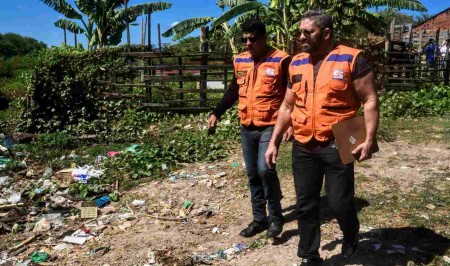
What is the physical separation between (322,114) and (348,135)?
0.22m

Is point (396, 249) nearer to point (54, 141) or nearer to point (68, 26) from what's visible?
point (54, 141)

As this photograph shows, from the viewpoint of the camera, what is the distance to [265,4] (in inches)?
449

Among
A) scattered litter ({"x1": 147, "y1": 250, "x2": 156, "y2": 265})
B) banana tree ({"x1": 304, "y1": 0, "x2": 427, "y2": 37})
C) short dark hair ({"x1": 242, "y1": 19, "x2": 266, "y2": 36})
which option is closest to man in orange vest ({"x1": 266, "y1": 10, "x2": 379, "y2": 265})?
short dark hair ({"x1": 242, "y1": 19, "x2": 266, "y2": 36})

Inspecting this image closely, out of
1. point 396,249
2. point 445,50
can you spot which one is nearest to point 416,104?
point 445,50

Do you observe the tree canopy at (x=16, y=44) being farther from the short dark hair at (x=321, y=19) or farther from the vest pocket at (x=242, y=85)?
the short dark hair at (x=321, y=19)

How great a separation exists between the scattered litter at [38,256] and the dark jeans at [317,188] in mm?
2419

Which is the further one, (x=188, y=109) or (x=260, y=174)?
(x=188, y=109)

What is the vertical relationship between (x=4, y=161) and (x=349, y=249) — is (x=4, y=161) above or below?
below

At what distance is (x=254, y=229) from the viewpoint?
4.06 metres

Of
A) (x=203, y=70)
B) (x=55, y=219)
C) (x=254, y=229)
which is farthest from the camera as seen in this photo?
(x=203, y=70)

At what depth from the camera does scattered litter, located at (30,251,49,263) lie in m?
4.06

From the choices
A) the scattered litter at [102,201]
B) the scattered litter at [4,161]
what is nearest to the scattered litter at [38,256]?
the scattered litter at [102,201]

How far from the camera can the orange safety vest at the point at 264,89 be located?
3.67 m

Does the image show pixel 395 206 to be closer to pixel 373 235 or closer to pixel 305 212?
pixel 373 235
